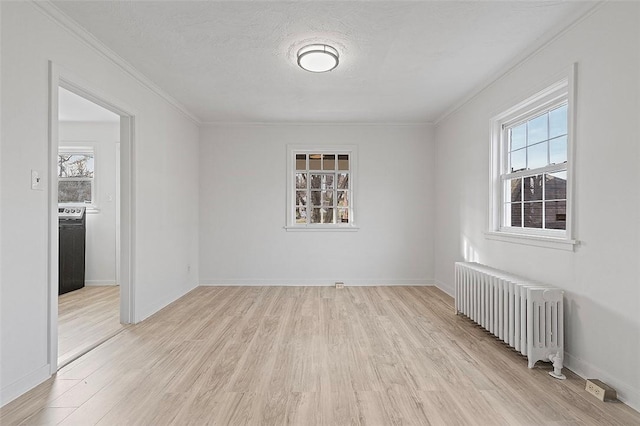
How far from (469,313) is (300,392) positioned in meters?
2.20

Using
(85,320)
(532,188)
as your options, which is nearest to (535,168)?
(532,188)

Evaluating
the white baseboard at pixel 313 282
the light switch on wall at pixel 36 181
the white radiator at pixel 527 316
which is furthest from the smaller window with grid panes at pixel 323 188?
the light switch on wall at pixel 36 181

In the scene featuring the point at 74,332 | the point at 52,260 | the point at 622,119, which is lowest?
the point at 74,332

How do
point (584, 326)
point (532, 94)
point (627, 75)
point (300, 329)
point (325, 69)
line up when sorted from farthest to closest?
1. point (300, 329)
2. point (325, 69)
3. point (532, 94)
4. point (584, 326)
5. point (627, 75)

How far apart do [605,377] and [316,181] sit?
174 inches

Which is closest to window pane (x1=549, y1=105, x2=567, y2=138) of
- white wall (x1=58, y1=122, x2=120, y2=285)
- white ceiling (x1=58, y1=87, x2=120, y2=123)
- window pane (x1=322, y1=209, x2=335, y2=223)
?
window pane (x1=322, y1=209, x2=335, y2=223)

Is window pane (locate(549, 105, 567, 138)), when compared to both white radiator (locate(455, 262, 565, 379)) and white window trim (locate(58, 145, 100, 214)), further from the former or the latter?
white window trim (locate(58, 145, 100, 214))

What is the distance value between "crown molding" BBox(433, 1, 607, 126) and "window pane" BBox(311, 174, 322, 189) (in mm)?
2274

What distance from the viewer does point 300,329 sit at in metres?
3.50

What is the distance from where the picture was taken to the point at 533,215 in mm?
3285

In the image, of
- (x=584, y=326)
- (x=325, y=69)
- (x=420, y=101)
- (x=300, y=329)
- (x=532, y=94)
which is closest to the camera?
(x=584, y=326)

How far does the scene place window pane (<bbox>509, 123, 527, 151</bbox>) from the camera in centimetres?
343

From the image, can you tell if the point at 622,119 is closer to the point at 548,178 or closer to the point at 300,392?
the point at 548,178

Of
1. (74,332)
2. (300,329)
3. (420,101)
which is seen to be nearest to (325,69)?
(420,101)
